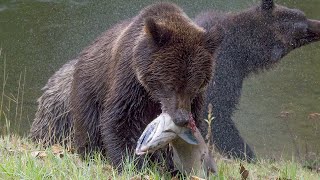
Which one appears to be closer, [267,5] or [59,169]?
[59,169]

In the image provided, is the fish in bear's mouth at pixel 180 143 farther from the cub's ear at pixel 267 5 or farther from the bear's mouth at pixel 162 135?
the cub's ear at pixel 267 5

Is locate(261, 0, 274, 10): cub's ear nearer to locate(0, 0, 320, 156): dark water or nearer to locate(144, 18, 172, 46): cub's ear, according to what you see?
locate(0, 0, 320, 156): dark water

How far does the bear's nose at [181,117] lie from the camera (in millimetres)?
4703

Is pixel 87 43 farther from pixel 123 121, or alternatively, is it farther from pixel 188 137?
pixel 188 137

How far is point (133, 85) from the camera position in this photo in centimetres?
531

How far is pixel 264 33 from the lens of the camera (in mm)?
9039

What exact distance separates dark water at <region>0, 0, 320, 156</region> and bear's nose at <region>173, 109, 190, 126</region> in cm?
556

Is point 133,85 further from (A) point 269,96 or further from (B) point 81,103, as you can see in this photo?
(A) point 269,96

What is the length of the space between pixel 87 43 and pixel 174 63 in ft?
28.2

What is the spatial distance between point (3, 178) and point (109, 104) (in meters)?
1.38

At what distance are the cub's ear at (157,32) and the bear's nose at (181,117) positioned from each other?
1.89 ft

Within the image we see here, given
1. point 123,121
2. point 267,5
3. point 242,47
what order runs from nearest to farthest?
point 123,121 < point 242,47 < point 267,5

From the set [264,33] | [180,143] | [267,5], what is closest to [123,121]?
[180,143]

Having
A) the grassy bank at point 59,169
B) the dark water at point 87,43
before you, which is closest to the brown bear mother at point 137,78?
the grassy bank at point 59,169
